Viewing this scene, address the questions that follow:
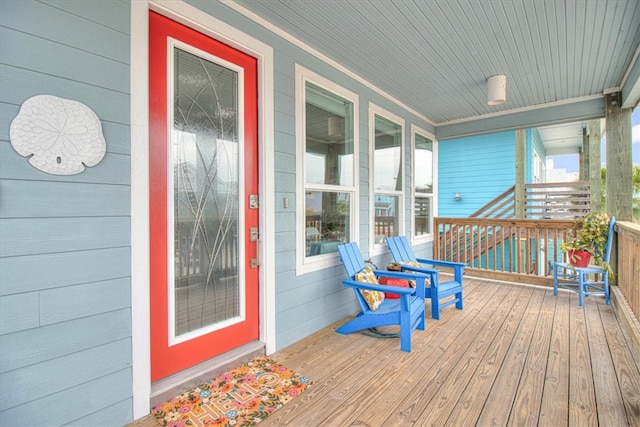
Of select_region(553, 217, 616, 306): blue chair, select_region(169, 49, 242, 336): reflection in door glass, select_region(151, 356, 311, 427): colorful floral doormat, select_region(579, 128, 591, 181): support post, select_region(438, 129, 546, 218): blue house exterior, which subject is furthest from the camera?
select_region(579, 128, 591, 181): support post

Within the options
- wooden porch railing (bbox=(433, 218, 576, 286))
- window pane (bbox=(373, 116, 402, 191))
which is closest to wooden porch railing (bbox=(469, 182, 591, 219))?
wooden porch railing (bbox=(433, 218, 576, 286))

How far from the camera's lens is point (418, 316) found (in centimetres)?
289

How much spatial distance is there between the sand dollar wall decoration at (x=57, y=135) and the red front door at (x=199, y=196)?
0.35 meters

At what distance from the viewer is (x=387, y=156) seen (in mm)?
4316

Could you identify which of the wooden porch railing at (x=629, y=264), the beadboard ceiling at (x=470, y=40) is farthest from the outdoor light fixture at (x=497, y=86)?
the wooden porch railing at (x=629, y=264)

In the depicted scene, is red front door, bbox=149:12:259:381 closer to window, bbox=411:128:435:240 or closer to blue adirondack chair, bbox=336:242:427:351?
blue adirondack chair, bbox=336:242:427:351

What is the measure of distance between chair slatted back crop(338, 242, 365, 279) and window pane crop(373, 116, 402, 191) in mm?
1081

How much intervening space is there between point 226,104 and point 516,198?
657cm

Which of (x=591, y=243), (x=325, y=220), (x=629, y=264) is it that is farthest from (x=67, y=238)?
(x=591, y=243)

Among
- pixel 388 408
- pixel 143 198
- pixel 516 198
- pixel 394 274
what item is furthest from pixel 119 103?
pixel 516 198

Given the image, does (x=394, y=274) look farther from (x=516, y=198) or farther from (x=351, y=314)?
(x=516, y=198)

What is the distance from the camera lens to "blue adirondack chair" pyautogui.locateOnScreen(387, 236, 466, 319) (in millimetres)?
3371

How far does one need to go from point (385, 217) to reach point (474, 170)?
437 centimetres

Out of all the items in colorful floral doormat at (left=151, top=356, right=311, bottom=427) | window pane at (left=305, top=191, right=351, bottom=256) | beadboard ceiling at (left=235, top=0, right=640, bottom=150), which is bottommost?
colorful floral doormat at (left=151, top=356, right=311, bottom=427)
